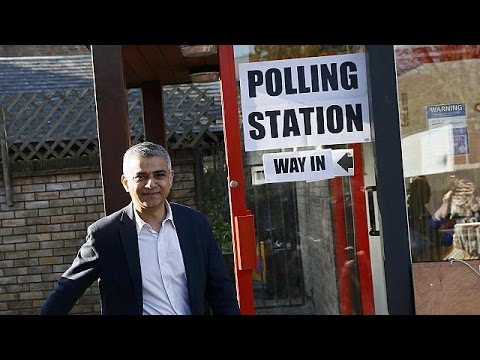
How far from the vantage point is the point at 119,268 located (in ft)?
8.80

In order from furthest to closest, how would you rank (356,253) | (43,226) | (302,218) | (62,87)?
1. (62,87)
2. (43,226)
3. (356,253)
4. (302,218)

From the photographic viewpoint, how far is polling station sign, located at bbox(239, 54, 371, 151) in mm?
3588

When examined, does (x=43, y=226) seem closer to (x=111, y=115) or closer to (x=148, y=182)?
(x=111, y=115)

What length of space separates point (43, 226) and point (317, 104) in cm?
451

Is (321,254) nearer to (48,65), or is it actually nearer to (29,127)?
(29,127)

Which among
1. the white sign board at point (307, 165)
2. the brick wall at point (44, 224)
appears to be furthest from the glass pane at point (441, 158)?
the brick wall at point (44, 224)

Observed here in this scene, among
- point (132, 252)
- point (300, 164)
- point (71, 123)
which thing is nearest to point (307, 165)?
point (300, 164)

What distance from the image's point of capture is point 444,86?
3.53 m

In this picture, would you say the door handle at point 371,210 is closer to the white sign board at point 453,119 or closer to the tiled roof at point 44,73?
the white sign board at point 453,119

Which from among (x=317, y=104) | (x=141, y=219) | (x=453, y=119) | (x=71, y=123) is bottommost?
(x=141, y=219)

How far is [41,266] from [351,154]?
4.61 metres

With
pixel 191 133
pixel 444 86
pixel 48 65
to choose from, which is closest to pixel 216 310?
pixel 444 86

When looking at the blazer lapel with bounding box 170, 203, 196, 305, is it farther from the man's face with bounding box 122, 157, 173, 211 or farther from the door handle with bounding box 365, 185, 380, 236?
the door handle with bounding box 365, 185, 380, 236

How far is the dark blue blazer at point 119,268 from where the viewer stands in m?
2.67
